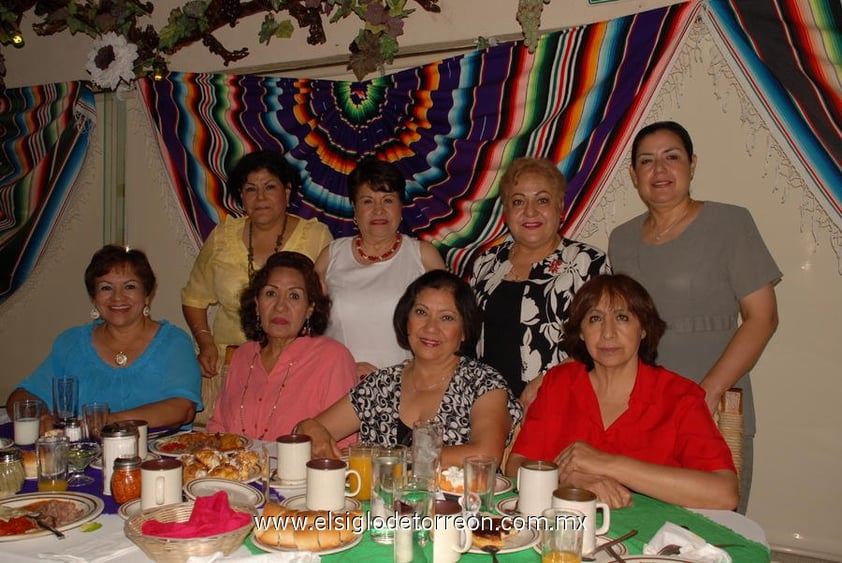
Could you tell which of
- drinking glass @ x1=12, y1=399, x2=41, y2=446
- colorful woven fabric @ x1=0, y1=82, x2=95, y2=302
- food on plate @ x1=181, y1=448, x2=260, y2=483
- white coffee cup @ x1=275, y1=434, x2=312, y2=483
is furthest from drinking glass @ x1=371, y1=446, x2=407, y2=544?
colorful woven fabric @ x1=0, y1=82, x2=95, y2=302

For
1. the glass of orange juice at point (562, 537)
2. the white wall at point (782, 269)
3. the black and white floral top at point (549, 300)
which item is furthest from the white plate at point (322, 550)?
the white wall at point (782, 269)

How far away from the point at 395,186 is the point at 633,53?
1.14 metres

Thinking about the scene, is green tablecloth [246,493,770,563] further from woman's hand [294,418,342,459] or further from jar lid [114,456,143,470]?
woman's hand [294,418,342,459]

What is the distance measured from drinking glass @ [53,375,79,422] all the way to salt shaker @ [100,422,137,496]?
1.14 feet

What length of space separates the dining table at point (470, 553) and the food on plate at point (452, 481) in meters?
0.18

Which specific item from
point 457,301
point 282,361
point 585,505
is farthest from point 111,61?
point 585,505

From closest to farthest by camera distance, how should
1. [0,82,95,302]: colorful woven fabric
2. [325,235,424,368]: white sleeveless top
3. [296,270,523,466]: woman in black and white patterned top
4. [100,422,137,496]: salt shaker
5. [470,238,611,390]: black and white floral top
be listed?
[100,422,137,496]: salt shaker, [296,270,523,466]: woman in black and white patterned top, [470,238,611,390]: black and white floral top, [325,235,424,368]: white sleeveless top, [0,82,95,302]: colorful woven fabric

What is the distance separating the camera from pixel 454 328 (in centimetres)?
214

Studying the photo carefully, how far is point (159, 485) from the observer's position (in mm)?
1494

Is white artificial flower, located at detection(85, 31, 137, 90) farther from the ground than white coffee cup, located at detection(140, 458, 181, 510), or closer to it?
farther from the ground

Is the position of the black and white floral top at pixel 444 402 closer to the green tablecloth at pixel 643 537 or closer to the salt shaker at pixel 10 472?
the green tablecloth at pixel 643 537

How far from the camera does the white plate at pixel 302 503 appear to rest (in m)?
1.53

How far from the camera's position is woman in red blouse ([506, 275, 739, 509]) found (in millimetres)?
1588

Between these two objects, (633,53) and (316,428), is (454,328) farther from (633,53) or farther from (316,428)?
(633,53)
